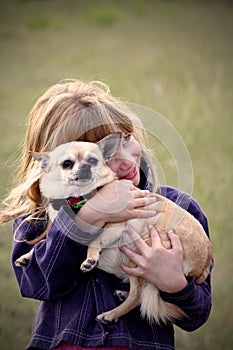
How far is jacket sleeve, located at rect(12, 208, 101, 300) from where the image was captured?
6.52 ft

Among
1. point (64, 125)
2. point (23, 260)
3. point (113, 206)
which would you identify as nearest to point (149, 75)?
point (64, 125)

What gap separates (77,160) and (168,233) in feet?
1.12

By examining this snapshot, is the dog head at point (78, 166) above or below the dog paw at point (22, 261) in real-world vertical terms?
above

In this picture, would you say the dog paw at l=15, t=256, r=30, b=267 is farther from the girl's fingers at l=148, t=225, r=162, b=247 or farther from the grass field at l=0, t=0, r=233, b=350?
the grass field at l=0, t=0, r=233, b=350

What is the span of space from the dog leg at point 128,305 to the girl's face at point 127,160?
0.30 meters

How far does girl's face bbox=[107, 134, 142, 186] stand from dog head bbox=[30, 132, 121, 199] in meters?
0.04

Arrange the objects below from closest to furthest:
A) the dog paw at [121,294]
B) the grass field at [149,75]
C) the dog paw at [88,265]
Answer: the dog paw at [88,265] → the dog paw at [121,294] → the grass field at [149,75]

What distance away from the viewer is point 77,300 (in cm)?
209

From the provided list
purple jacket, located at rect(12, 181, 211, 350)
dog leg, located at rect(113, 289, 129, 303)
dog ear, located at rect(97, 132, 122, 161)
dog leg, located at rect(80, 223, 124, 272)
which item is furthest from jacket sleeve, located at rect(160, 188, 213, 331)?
dog ear, located at rect(97, 132, 122, 161)

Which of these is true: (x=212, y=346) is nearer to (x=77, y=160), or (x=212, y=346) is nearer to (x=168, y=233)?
(x=168, y=233)

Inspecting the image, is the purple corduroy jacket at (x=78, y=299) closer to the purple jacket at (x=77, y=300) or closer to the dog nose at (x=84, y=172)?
the purple jacket at (x=77, y=300)

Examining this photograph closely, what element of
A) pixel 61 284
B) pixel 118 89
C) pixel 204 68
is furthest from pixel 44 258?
pixel 204 68

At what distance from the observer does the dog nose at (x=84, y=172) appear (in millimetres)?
1951

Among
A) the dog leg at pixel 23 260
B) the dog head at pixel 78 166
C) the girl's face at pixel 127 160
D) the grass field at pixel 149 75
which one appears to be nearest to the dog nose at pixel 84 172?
the dog head at pixel 78 166
